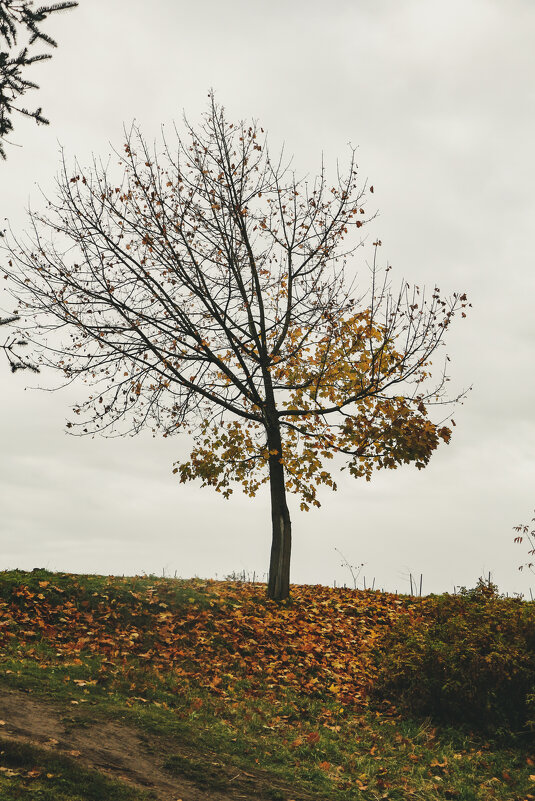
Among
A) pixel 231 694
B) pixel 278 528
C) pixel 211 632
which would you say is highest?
pixel 278 528

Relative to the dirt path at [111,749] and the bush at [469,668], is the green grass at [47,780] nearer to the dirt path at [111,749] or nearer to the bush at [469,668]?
the dirt path at [111,749]

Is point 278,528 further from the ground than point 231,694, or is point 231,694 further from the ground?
point 278,528

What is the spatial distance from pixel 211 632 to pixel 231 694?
2.76 m

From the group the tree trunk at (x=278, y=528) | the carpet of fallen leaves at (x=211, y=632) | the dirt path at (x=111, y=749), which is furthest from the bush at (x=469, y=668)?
the tree trunk at (x=278, y=528)

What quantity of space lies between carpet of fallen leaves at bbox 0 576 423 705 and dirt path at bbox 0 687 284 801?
2716 mm

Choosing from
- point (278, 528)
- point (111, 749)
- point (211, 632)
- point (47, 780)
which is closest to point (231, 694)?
point (211, 632)

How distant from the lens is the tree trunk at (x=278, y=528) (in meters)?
16.4

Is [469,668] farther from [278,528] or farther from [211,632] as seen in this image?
[278,528]

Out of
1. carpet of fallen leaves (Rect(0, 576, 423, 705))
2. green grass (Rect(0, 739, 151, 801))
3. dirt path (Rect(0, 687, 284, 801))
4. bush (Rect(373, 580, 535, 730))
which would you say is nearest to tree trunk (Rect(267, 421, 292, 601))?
carpet of fallen leaves (Rect(0, 576, 423, 705))

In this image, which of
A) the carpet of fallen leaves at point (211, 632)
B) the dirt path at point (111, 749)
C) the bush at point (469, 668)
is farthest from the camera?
the carpet of fallen leaves at point (211, 632)

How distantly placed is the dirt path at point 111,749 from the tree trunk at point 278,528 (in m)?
8.09

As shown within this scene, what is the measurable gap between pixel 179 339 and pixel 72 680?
359 inches

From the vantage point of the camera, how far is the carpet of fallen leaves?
12008 millimetres

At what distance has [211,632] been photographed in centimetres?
1380
